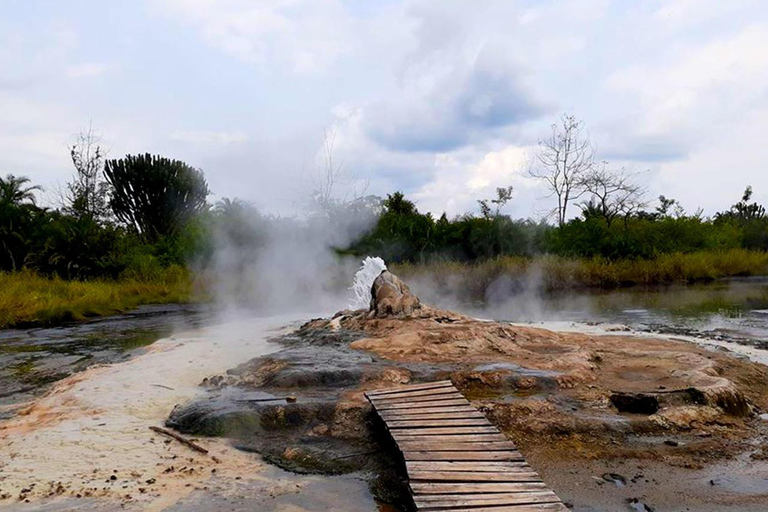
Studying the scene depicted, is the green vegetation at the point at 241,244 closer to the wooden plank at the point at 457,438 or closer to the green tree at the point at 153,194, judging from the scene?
the green tree at the point at 153,194

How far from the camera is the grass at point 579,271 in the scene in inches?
918

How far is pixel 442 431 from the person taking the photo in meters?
4.98

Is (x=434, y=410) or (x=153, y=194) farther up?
(x=153, y=194)

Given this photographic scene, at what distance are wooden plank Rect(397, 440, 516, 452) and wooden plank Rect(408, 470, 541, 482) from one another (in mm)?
408

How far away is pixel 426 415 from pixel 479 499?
164 centimetres

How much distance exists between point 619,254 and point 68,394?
24684 millimetres

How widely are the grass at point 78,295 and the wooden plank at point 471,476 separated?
44.0 feet

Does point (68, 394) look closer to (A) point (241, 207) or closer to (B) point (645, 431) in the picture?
(B) point (645, 431)

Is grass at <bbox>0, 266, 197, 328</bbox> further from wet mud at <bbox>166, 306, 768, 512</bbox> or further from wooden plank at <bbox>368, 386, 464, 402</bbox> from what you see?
wooden plank at <bbox>368, 386, 464, 402</bbox>

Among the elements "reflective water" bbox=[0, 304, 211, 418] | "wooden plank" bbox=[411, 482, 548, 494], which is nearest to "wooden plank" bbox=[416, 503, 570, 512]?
"wooden plank" bbox=[411, 482, 548, 494]

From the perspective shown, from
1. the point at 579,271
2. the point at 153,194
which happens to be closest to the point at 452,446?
the point at 579,271

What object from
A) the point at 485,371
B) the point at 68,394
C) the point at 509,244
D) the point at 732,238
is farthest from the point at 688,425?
the point at 732,238

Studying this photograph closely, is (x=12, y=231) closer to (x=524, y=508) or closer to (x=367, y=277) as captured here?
(x=367, y=277)

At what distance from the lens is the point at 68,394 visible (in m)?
7.03
